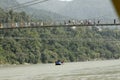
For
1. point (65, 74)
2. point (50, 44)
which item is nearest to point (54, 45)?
point (50, 44)

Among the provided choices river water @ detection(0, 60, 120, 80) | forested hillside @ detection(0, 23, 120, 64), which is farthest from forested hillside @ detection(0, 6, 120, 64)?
river water @ detection(0, 60, 120, 80)

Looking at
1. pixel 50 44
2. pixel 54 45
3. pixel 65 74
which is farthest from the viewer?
pixel 54 45

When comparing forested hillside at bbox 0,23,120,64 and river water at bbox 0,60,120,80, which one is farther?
forested hillside at bbox 0,23,120,64

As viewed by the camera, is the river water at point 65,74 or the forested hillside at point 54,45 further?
the forested hillside at point 54,45

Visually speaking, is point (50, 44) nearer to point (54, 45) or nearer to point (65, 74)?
point (54, 45)

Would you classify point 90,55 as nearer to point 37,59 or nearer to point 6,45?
point 37,59

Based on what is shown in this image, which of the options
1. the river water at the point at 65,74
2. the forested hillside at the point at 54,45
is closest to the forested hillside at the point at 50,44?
the forested hillside at the point at 54,45

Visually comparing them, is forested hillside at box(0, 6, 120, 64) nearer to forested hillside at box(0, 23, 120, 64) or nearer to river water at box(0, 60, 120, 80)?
forested hillside at box(0, 23, 120, 64)

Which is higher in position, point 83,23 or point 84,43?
point 83,23

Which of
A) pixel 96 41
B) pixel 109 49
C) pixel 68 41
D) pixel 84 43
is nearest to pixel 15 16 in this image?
pixel 68 41

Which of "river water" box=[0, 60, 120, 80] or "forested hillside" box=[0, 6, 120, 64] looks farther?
"forested hillside" box=[0, 6, 120, 64]

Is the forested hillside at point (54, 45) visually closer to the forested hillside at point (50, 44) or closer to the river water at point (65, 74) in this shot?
the forested hillside at point (50, 44)

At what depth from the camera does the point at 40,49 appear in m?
54.5

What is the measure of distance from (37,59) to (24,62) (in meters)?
2.93
